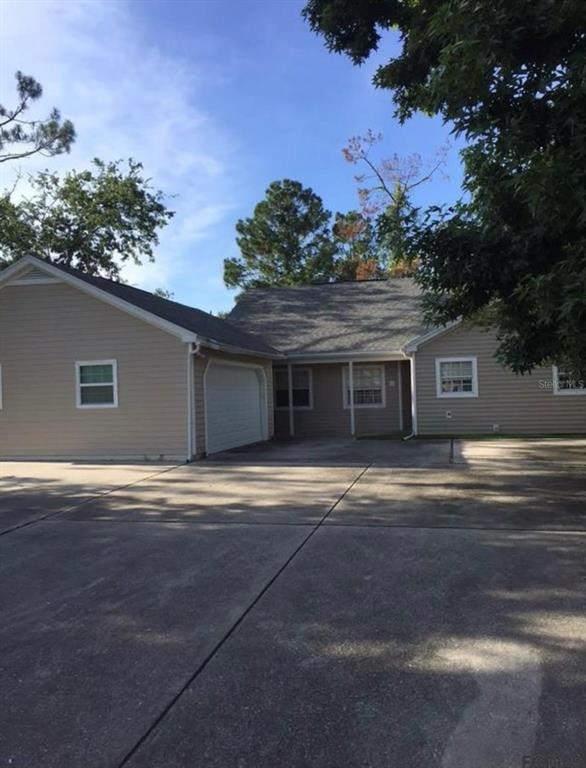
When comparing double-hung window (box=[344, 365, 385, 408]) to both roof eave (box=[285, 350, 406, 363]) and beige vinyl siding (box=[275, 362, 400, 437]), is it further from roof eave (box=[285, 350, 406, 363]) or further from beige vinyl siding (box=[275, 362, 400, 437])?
roof eave (box=[285, 350, 406, 363])

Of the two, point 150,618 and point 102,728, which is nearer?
point 102,728

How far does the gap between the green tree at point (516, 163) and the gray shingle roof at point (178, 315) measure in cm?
746

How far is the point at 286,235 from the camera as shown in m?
41.8

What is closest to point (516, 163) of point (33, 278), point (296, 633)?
point (296, 633)

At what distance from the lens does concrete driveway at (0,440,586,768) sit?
116 inches

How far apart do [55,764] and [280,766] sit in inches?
39.6

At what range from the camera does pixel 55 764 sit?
2.81 meters

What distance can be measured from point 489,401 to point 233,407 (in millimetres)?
6985

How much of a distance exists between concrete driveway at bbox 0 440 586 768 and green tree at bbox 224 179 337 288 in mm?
34367

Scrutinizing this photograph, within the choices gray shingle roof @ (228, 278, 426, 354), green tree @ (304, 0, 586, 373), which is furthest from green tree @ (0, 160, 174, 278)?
green tree @ (304, 0, 586, 373)

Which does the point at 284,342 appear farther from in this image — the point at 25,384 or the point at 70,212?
the point at 70,212

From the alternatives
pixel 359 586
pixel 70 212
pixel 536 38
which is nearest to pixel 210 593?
pixel 359 586

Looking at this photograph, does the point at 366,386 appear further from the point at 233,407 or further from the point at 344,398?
the point at 233,407

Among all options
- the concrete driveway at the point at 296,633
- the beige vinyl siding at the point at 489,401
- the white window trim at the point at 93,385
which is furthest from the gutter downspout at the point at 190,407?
the beige vinyl siding at the point at 489,401
